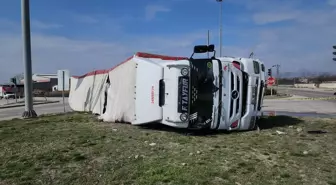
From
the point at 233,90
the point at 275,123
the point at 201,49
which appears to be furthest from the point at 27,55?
the point at 275,123

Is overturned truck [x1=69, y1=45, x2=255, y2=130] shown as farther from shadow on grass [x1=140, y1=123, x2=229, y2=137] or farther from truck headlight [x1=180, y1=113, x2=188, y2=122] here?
shadow on grass [x1=140, y1=123, x2=229, y2=137]

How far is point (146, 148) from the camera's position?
21.2 ft

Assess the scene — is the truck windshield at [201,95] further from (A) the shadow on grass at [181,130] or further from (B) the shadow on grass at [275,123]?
(B) the shadow on grass at [275,123]

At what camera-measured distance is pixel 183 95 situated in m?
7.91

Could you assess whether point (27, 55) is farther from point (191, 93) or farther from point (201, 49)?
point (191, 93)

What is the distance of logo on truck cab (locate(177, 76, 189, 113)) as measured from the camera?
7.91 metres

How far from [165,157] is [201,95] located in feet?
8.57

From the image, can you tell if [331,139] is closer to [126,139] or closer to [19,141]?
[126,139]

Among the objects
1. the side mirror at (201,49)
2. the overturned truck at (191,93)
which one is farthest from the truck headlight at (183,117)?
the side mirror at (201,49)

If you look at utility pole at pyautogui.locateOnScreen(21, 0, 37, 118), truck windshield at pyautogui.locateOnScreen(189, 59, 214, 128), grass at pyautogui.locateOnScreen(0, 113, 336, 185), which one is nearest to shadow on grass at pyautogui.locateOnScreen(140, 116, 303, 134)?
grass at pyautogui.locateOnScreen(0, 113, 336, 185)

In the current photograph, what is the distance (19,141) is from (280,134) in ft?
19.5

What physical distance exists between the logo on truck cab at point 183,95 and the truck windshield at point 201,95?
12cm

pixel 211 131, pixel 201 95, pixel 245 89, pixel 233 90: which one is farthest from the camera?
pixel 211 131

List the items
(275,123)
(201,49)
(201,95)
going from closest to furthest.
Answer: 1. (201,95)
2. (201,49)
3. (275,123)
